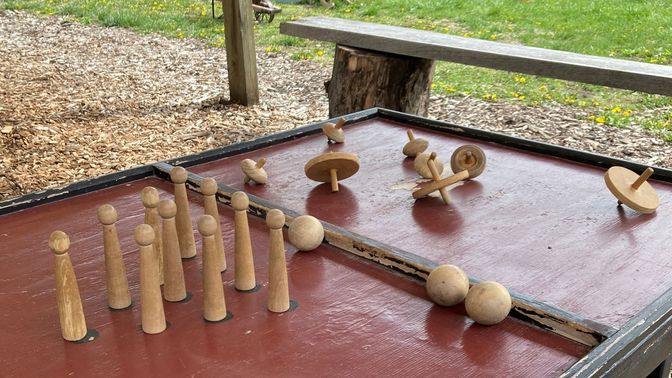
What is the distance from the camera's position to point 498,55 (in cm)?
371

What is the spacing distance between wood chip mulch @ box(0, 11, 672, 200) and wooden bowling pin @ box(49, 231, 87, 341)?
3.15 m

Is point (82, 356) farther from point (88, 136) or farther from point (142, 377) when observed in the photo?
point (88, 136)

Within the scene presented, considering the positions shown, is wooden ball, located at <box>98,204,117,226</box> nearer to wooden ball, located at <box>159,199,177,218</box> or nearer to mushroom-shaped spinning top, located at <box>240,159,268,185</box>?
wooden ball, located at <box>159,199,177,218</box>

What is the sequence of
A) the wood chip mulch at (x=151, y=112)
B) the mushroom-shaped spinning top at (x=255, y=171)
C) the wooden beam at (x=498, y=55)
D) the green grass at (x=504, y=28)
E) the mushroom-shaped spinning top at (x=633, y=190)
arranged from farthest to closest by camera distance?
the green grass at (x=504, y=28) → the wood chip mulch at (x=151, y=112) → the wooden beam at (x=498, y=55) → the mushroom-shaped spinning top at (x=255, y=171) → the mushroom-shaped spinning top at (x=633, y=190)

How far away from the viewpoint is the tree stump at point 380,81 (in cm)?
415

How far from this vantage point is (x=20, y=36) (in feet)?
30.1

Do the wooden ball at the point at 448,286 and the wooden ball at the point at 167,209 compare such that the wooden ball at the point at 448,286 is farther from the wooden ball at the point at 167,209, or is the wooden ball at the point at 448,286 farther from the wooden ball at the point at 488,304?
the wooden ball at the point at 167,209

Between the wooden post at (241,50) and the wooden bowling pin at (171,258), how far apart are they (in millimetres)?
4584

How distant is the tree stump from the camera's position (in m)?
4.15

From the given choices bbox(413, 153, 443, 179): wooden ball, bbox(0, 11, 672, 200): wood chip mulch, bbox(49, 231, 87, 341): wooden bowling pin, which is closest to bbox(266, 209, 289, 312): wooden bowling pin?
bbox(49, 231, 87, 341): wooden bowling pin

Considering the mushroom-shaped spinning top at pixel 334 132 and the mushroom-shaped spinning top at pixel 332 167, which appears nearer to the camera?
the mushroom-shaped spinning top at pixel 332 167

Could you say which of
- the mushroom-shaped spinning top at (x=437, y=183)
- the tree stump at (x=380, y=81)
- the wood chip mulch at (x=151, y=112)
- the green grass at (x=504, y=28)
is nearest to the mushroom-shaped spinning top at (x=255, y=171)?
the mushroom-shaped spinning top at (x=437, y=183)

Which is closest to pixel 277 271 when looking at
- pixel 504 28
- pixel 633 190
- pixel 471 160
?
pixel 471 160

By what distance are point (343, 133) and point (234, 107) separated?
354 cm
